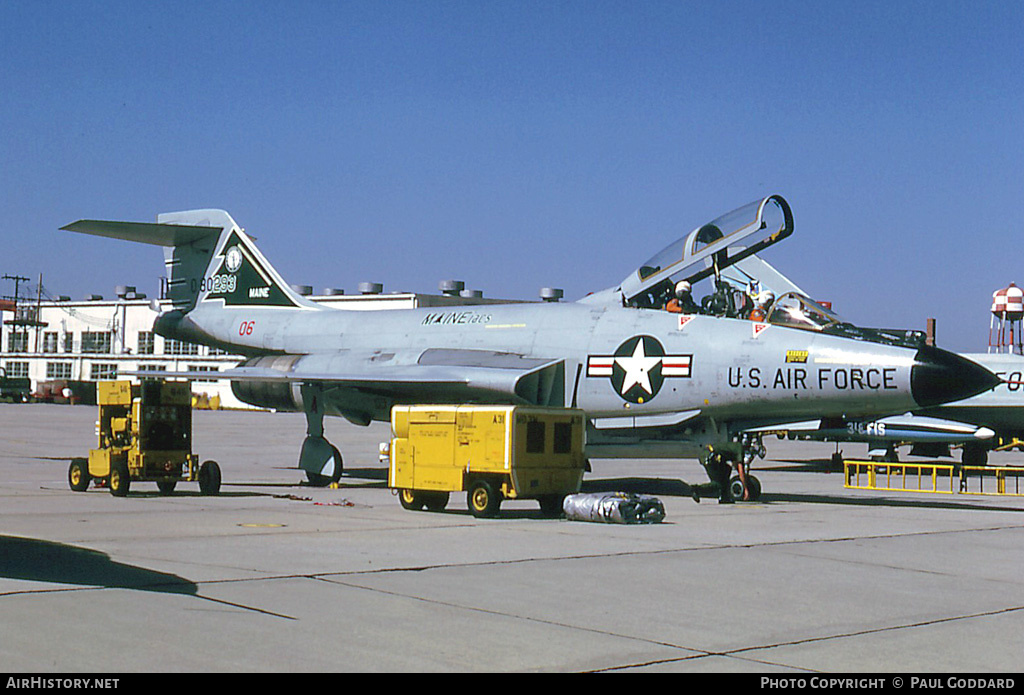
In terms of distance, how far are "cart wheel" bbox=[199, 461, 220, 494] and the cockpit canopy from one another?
24.0ft

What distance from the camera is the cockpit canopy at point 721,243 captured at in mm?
17781

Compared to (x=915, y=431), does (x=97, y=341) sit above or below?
above

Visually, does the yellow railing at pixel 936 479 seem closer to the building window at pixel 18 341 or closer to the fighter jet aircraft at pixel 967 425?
the fighter jet aircraft at pixel 967 425

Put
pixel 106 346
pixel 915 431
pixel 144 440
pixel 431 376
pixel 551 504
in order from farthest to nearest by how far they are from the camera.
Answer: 1. pixel 106 346
2. pixel 915 431
3. pixel 431 376
4. pixel 144 440
5. pixel 551 504

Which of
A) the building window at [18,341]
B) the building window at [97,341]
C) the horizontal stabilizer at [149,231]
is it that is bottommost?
the horizontal stabilizer at [149,231]

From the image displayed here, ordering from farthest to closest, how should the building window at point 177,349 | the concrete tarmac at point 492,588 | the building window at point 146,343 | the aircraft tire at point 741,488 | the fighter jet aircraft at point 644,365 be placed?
the building window at point 146,343, the building window at point 177,349, the aircraft tire at point 741,488, the fighter jet aircraft at point 644,365, the concrete tarmac at point 492,588

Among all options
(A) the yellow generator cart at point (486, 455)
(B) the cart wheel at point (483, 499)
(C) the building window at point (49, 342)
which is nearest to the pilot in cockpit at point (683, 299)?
(A) the yellow generator cart at point (486, 455)

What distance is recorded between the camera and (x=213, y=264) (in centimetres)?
2553

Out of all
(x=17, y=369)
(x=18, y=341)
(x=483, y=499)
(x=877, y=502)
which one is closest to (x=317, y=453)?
(x=483, y=499)

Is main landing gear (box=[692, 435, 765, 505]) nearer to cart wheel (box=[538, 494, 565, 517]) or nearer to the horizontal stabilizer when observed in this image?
cart wheel (box=[538, 494, 565, 517])

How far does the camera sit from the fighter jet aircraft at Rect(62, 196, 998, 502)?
53.6 ft

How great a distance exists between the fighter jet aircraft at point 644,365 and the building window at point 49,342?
243 ft

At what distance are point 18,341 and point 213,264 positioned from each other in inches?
3390

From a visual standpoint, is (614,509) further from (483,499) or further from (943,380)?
(943,380)
